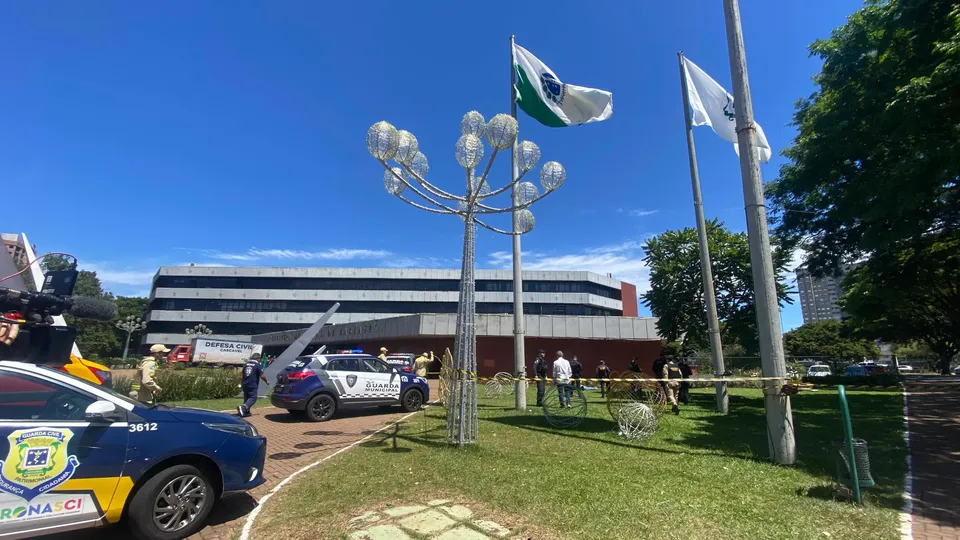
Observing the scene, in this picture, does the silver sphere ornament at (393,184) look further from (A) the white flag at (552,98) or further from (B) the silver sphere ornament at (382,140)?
(A) the white flag at (552,98)

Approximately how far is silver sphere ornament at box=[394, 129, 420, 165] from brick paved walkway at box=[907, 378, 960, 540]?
7582mm

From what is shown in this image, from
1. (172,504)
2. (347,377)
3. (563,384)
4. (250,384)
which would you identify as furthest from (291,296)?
(172,504)

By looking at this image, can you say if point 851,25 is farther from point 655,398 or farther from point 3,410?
point 3,410

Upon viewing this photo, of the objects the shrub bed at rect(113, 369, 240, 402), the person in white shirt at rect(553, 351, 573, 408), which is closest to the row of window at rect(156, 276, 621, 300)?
the shrub bed at rect(113, 369, 240, 402)

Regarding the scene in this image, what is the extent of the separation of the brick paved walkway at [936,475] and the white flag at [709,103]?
27.9 feet

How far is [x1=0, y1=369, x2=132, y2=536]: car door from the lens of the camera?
3.54 metres

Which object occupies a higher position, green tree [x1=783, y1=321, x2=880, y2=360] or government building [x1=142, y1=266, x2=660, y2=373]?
government building [x1=142, y1=266, x2=660, y2=373]

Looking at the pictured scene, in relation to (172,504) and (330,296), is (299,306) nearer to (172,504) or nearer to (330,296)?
(330,296)

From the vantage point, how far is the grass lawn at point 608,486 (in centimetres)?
437

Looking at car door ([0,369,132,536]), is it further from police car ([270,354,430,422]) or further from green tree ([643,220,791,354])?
green tree ([643,220,791,354])

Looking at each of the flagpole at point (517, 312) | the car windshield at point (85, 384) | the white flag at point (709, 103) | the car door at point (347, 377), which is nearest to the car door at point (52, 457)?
the car windshield at point (85, 384)

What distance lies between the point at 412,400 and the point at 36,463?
31.9 feet

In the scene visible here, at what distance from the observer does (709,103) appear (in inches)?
561

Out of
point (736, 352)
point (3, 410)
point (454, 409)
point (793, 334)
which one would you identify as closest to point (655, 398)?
point (454, 409)
